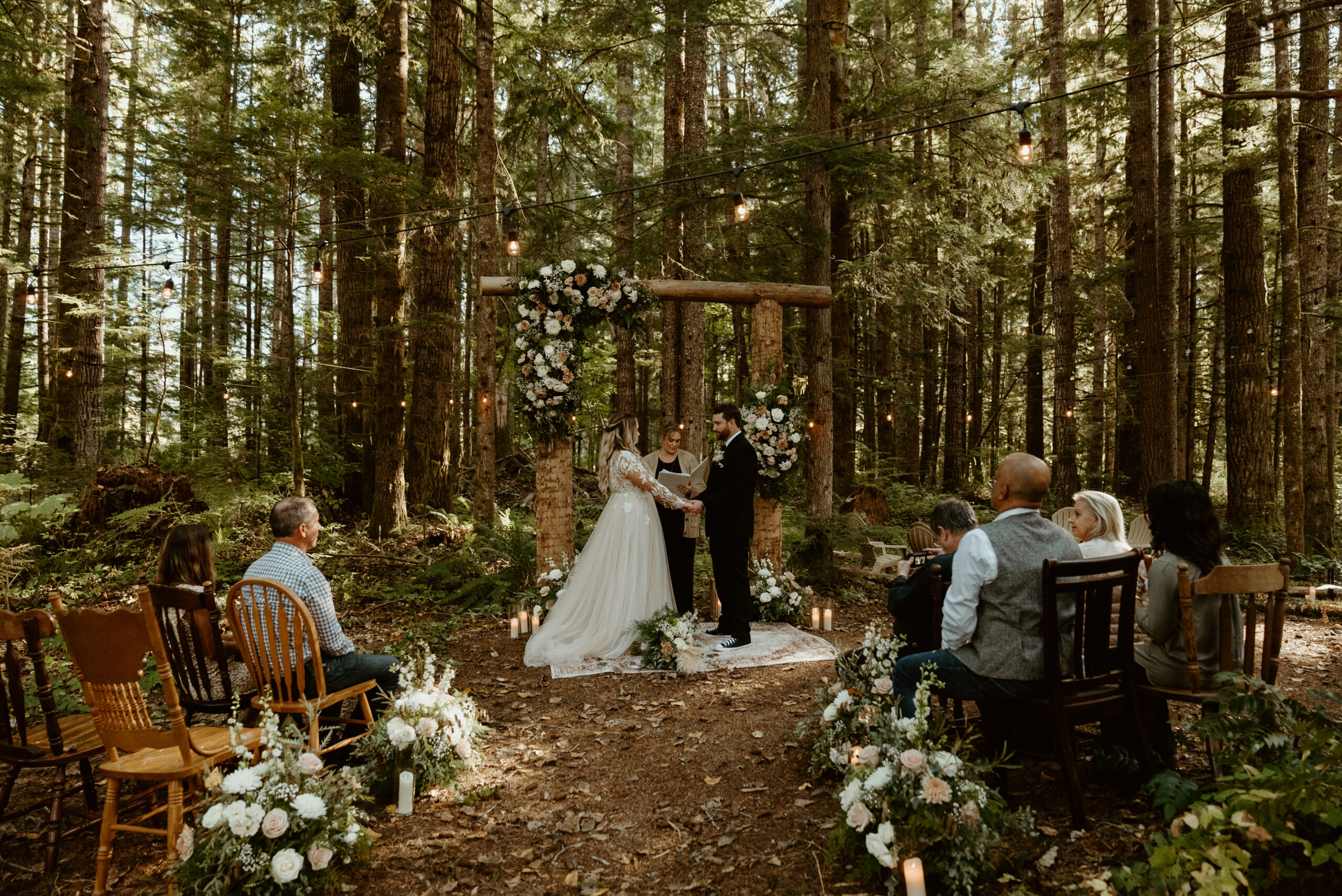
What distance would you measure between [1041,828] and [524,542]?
617 cm

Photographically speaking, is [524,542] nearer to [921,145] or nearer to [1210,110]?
[921,145]

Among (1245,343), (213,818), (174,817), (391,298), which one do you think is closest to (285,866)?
(213,818)

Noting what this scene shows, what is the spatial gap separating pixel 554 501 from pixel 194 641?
405cm

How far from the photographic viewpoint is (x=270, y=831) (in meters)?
2.66

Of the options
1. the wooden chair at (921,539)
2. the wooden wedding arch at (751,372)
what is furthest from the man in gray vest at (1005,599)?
the wooden wedding arch at (751,372)

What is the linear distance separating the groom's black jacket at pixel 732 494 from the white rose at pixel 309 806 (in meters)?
4.18

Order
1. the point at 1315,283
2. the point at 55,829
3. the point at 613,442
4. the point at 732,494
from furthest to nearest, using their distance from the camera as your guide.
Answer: the point at 1315,283
the point at 613,442
the point at 732,494
the point at 55,829

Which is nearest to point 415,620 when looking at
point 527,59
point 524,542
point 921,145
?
point 524,542

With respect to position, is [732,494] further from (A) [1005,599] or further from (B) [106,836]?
(B) [106,836]

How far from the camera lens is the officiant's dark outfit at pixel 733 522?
6.48 meters

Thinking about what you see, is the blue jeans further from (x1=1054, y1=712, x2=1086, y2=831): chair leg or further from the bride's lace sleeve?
the bride's lace sleeve

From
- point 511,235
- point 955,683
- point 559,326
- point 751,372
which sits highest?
point 511,235

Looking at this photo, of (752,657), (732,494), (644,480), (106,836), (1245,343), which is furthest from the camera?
(1245,343)

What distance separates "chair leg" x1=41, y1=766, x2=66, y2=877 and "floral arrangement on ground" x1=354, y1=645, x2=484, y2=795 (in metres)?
1.22
